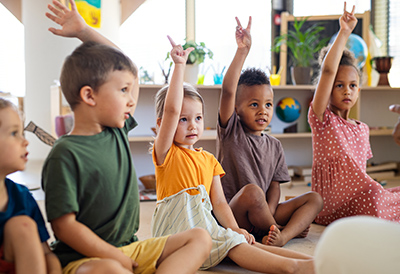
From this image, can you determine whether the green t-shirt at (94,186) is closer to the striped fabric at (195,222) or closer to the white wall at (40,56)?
the striped fabric at (195,222)

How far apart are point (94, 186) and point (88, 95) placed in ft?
0.63

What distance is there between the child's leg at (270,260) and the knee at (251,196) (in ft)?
0.64

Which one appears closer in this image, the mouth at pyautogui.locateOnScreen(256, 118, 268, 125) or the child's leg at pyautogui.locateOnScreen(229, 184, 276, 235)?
the child's leg at pyautogui.locateOnScreen(229, 184, 276, 235)

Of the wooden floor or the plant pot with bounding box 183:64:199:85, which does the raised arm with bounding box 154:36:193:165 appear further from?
the plant pot with bounding box 183:64:199:85

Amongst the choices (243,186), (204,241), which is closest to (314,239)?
(243,186)

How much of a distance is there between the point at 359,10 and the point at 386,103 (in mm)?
1030

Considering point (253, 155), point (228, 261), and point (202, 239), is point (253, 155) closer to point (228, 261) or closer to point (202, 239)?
point (228, 261)

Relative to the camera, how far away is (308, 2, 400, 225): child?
1689 millimetres

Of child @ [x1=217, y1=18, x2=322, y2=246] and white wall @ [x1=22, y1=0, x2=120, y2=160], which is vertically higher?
white wall @ [x1=22, y1=0, x2=120, y2=160]

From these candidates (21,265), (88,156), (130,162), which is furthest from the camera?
(130,162)

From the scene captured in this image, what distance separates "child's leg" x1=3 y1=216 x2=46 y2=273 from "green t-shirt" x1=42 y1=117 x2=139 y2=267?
0.16 feet

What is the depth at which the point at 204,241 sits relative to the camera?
1.04 metres

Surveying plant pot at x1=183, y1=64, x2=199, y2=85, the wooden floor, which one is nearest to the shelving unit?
plant pot at x1=183, y1=64, x2=199, y2=85

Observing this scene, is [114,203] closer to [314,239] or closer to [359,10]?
[314,239]
